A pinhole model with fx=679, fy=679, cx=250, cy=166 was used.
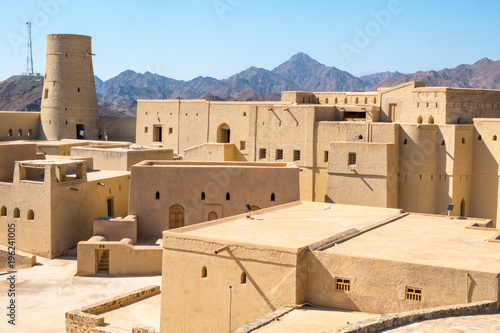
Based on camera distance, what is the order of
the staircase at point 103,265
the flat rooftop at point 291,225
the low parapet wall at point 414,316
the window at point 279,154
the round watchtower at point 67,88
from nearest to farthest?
the low parapet wall at point 414,316, the flat rooftop at point 291,225, the staircase at point 103,265, the window at point 279,154, the round watchtower at point 67,88

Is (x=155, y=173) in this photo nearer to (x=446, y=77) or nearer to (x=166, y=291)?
(x=166, y=291)

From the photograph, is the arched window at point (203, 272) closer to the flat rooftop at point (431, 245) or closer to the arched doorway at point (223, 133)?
the flat rooftop at point (431, 245)

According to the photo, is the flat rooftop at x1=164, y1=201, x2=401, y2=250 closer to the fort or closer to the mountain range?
the fort

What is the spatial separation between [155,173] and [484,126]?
452 inches

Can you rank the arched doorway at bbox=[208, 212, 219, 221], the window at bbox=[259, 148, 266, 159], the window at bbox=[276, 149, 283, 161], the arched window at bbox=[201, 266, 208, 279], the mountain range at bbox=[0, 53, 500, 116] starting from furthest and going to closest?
the mountain range at bbox=[0, 53, 500, 116], the window at bbox=[259, 148, 266, 159], the window at bbox=[276, 149, 283, 161], the arched doorway at bbox=[208, 212, 219, 221], the arched window at bbox=[201, 266, 208, 279]

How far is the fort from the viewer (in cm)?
1284

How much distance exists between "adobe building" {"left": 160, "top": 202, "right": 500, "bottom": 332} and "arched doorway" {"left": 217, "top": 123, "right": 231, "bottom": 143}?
16.6m

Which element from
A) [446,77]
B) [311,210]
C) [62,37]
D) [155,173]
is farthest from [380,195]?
[446,77]

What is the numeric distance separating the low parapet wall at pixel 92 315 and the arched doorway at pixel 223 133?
50.2 ft

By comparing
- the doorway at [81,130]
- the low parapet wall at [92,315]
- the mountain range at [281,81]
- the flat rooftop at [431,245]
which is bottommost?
the low parapet wall at [92,315]

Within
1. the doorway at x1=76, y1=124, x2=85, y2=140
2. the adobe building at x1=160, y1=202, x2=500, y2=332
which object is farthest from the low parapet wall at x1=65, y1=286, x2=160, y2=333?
the doorway at x1=76, y1=124, x2=85, y2=140

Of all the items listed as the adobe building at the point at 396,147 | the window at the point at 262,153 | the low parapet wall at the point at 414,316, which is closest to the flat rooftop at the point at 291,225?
the low parapet wall at the point at 414,316

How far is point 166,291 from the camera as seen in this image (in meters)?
14.3

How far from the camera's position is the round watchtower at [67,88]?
3456cm
